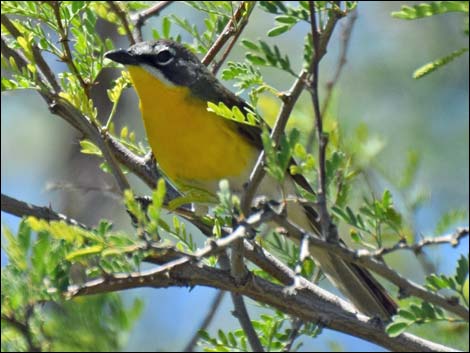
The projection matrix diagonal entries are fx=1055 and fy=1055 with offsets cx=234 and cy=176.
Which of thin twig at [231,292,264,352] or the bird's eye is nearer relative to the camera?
thin twig at [231,292,264,352]

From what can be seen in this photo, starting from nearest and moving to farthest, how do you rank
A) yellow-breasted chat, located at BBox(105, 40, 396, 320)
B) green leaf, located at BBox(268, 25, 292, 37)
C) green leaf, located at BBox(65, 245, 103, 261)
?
1. green leaf, located at BBox(65, 245, 103, 261)
2. green leaf, located at BBox(268, 25, 292, 37)
3. yellow-breasted chat, located at BBox(105, 40, 396, 320)

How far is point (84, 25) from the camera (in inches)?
148

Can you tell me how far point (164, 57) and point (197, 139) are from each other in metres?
0.48

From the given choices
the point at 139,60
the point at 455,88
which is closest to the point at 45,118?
the point at 455,88

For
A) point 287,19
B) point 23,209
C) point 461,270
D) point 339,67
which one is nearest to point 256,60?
point 287,19

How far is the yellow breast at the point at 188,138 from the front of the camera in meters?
4.65

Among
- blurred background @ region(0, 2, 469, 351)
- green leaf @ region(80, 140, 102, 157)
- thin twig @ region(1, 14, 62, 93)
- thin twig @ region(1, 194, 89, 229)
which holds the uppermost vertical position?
thin twig @ region(1, 14, 62, 93)

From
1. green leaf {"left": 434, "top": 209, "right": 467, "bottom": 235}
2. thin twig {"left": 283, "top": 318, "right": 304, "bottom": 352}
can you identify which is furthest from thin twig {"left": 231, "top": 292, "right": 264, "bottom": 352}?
green leaf {"left": 434, "top": 209, "right": 467, "bottom": 235}

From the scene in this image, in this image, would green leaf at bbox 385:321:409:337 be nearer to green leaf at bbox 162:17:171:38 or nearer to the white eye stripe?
green leaf at bbox 162:17:171:38

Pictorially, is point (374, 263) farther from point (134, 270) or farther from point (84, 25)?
point (84, 25)

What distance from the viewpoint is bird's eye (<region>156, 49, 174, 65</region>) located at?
191 inches

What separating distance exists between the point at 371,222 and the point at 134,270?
672mm

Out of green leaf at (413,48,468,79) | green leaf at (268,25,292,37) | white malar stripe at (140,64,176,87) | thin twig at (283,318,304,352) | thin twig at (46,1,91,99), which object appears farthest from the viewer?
white malar stripe at (140,64,176,87)

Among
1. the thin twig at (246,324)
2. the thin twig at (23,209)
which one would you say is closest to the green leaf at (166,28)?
the thin twig at (23,209)
